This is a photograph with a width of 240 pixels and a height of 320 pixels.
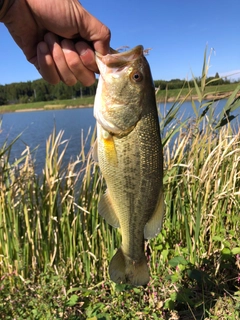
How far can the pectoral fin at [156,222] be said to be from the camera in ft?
5.90

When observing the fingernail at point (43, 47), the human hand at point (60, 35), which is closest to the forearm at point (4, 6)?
the human hand at point (60, 35)

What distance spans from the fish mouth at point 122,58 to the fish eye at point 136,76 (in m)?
0.06

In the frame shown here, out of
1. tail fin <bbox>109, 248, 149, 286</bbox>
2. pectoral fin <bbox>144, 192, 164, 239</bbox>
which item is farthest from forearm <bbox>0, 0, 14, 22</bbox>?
tail fin <bbox>109, 248, 149, 286</bbox>

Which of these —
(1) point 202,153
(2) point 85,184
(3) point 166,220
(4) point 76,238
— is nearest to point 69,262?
(4) point 76,238

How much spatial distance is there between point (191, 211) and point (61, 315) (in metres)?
1.52

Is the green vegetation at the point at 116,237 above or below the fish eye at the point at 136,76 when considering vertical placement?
below

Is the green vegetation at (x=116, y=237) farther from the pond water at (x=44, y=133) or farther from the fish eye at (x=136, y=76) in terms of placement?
the fish eye at (x=136, y=76)

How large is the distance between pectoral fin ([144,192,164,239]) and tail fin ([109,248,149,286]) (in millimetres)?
206

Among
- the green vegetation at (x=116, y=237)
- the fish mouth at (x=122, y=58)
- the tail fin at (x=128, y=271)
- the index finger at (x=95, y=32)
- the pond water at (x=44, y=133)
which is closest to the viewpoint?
the fish mouth at (x=122, y=58)

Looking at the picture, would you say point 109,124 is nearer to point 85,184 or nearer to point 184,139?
point 85,184

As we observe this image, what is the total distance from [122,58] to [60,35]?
18.3 inches

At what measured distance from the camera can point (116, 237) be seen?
3174 mm

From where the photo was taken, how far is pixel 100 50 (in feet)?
5.99

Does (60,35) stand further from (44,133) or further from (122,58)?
(44,133)
